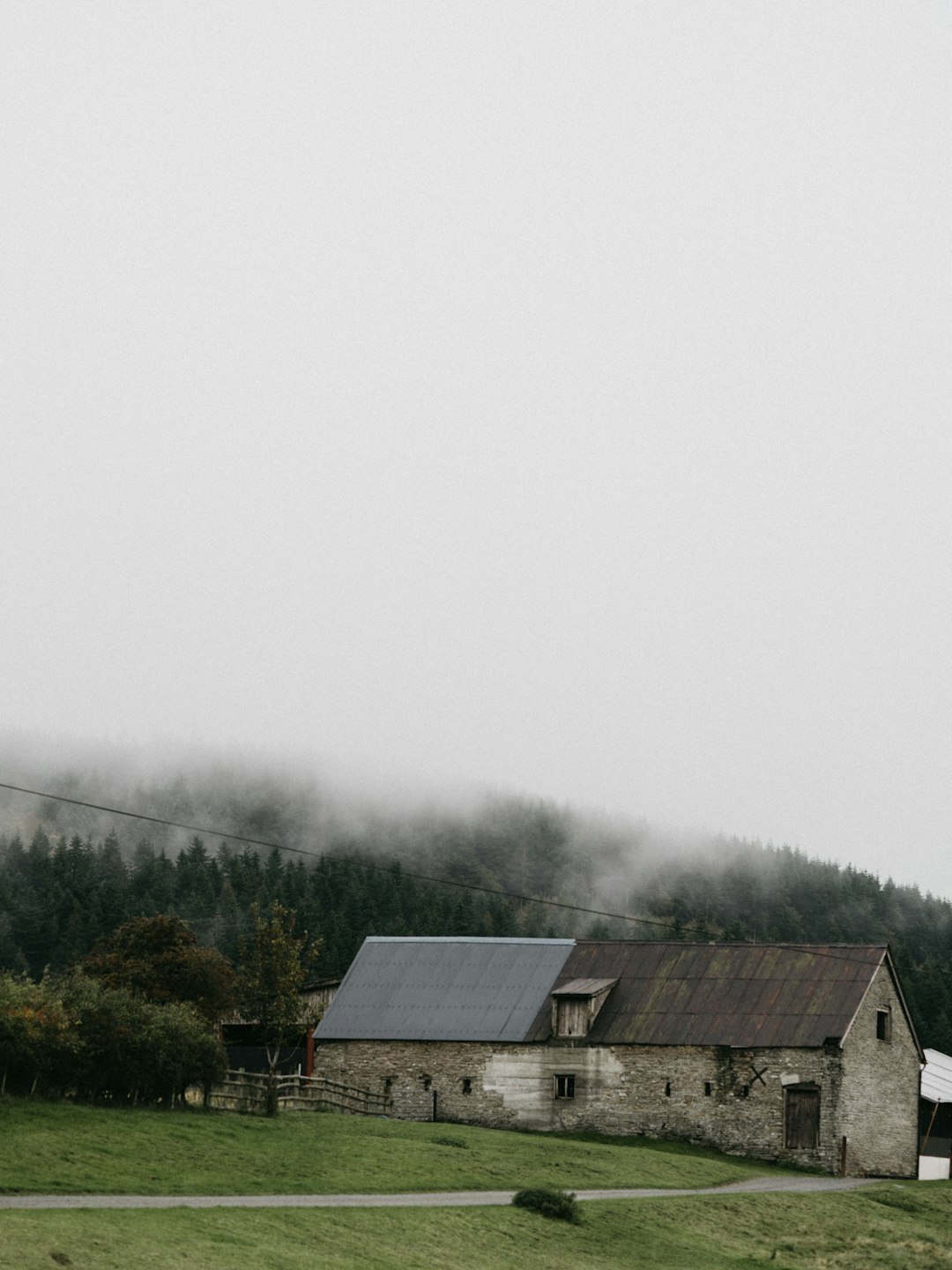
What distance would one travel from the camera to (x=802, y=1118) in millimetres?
50750

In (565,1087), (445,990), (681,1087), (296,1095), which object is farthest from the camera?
(445,990)

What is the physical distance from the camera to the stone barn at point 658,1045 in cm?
5134

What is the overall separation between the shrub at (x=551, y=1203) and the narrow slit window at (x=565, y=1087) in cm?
2130

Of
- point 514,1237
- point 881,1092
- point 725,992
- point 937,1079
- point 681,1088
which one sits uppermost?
point 725,992

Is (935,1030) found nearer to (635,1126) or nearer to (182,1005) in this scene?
(635,1126)

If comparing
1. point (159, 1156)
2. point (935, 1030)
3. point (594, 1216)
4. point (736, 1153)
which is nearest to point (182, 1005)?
point (159, 1156)

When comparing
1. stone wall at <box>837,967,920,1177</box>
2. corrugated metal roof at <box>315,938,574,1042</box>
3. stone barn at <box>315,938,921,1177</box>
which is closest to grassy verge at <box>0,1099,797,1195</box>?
stone barn at <box>315,938,921,1177</box>

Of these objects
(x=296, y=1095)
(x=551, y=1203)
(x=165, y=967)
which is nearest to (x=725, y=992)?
(x=296, y=1095)

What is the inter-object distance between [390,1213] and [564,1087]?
82.3 ft

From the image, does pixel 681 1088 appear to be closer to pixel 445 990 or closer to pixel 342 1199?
pixel 445 990

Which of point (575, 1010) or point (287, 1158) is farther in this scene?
point (575, 1010)

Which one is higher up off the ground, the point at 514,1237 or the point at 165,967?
the point at 165,967

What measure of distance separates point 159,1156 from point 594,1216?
364 inches

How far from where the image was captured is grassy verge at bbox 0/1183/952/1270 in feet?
78.1
